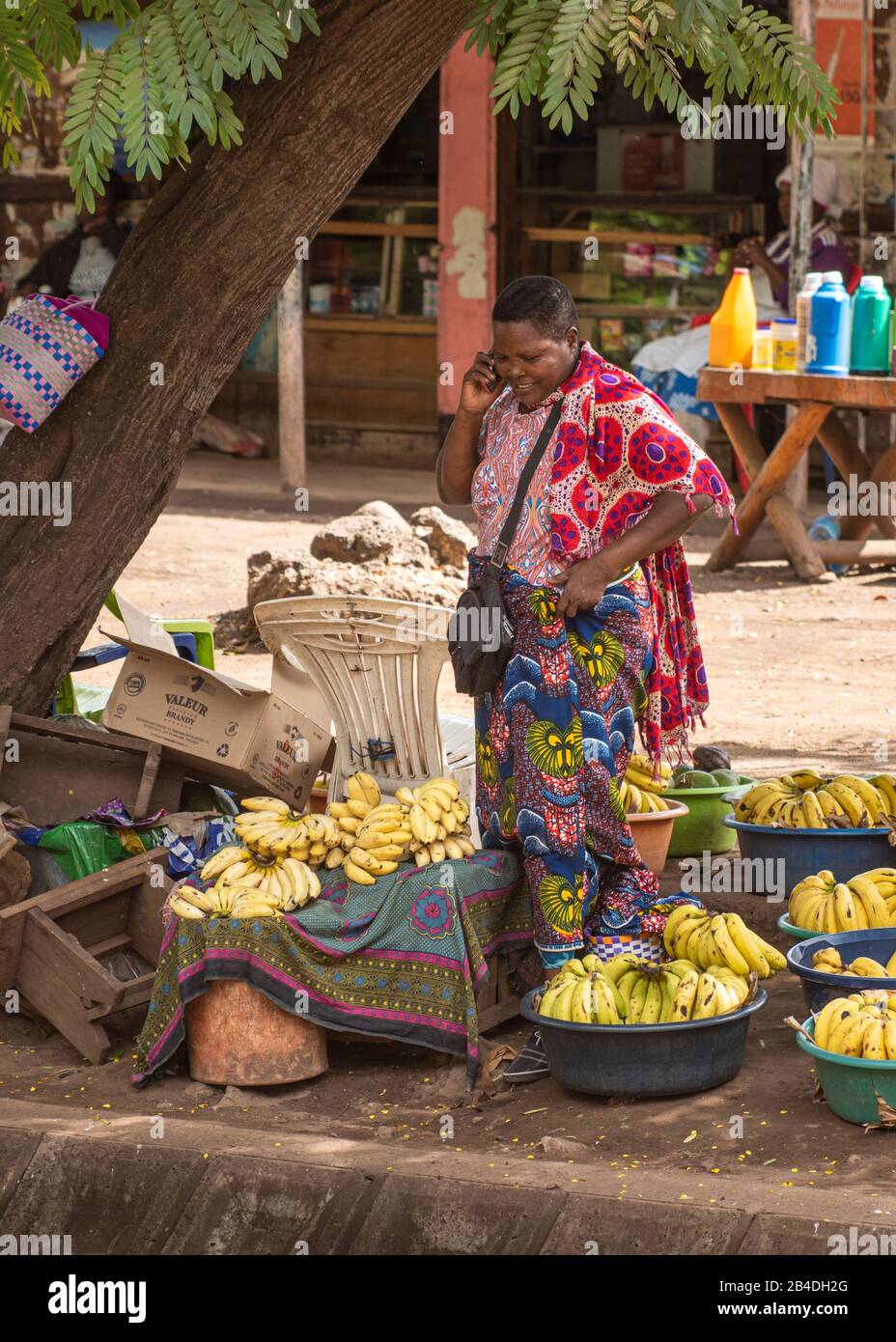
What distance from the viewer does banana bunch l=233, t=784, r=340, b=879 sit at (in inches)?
193

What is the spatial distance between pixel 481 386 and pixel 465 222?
30.5ft

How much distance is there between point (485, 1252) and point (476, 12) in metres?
3.03

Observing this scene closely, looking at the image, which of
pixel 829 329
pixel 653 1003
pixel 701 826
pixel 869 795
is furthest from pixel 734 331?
pixel 653 1003

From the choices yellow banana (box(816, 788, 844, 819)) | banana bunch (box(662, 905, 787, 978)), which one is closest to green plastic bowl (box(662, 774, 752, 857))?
yellow banana (box(816, 788, 844, 819))

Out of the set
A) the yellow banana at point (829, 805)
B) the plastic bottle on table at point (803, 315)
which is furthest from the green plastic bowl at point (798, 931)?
the plastic bottle on table at point (803, 315)

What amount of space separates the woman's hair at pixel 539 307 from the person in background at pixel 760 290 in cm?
777

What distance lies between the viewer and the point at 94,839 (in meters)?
5.33

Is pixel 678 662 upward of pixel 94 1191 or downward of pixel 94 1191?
upward

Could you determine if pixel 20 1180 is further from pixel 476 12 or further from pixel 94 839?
pixel 476 12

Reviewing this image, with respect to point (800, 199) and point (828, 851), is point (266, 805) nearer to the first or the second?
point (828, 851)

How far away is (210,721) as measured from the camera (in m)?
5.55

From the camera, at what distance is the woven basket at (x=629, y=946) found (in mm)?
4918

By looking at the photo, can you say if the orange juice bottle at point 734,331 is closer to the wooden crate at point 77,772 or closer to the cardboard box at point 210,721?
the cardboard box at point 210,721

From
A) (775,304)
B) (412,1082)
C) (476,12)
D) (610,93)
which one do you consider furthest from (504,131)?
(412,1082)
